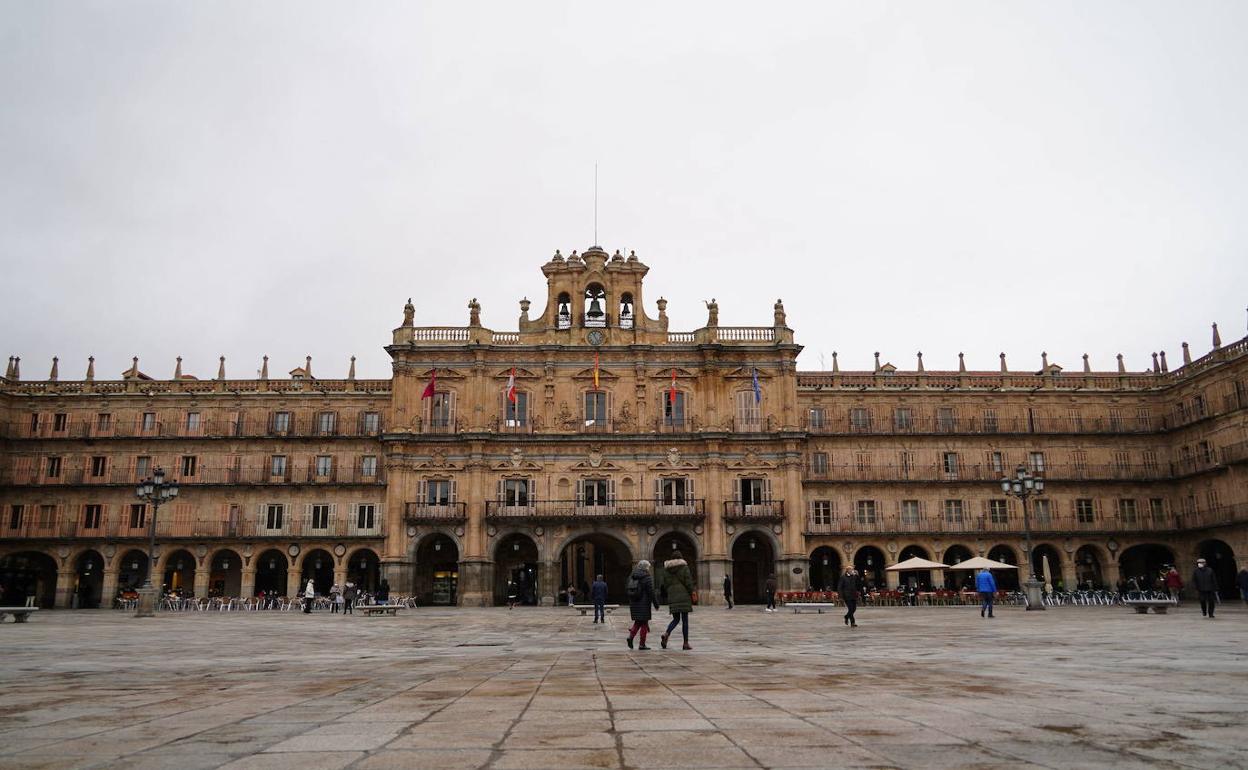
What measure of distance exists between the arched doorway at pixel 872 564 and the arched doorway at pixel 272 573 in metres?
32.2

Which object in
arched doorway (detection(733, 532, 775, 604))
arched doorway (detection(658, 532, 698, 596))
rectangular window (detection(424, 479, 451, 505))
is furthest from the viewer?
arched doorway (detection(733, 532, 775, 604))

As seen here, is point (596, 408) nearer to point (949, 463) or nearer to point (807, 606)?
point (807, 606)

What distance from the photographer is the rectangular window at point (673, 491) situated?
4931cm

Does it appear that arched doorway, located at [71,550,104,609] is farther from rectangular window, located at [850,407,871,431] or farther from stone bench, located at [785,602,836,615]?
rectangular window, located at [850,407,871,431]

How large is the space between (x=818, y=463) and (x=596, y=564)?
1511 centimetres

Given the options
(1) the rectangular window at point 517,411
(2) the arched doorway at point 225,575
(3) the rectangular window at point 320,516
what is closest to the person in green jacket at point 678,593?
(1) the rectangular window at point 517,411

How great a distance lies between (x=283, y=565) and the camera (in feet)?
175

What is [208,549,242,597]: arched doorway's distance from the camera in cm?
5291

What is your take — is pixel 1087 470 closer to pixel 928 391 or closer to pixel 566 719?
pixel 928 391

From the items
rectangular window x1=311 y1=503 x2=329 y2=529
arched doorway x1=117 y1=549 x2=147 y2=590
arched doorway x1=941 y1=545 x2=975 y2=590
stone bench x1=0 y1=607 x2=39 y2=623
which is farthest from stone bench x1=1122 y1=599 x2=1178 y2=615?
arched doorway x1=117 y1=549 x2=147 y2=590

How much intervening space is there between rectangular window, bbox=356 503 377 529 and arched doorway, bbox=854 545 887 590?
26821 mm

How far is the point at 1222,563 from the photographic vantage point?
1966 inches

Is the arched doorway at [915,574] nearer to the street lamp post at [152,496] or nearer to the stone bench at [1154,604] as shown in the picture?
the stone bench at [1154,604]

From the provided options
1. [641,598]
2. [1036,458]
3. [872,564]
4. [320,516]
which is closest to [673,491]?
[872,564]
